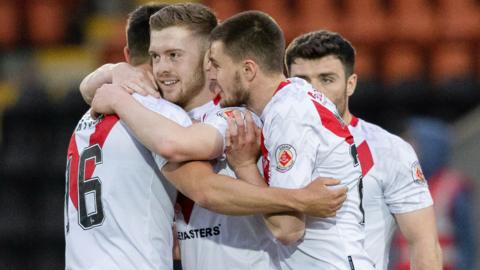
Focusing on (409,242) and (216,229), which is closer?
(216,229)

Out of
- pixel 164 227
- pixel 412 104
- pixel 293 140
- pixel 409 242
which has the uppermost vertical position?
pixel 293 140

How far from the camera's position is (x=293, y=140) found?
14.3 feet

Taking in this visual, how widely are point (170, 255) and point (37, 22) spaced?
26.6 ft

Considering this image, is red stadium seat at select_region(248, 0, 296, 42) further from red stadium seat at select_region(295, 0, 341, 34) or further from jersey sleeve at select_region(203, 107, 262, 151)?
jersey sleeve at select_region(203, 107, 262, 151)

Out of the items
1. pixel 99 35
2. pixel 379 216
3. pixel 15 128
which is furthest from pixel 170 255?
pixel 99 35

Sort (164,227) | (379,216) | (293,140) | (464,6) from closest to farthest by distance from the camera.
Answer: (293,140), (164,227), (379,216), (464,6)

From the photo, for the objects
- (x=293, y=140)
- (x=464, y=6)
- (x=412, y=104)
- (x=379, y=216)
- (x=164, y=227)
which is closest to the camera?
(x=293, y=140)

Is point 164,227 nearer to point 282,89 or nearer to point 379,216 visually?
point 282,89

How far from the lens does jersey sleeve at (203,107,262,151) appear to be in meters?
4.53

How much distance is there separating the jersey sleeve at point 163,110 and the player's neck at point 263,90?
291 mm

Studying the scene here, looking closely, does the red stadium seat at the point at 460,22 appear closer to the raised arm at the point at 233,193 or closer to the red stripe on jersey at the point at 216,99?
the red stripe on jersey at the point at 216,99

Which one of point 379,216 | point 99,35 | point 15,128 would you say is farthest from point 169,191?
point 99,35

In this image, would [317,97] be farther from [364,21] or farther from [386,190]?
[364,21]

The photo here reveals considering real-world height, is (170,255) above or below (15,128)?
above
